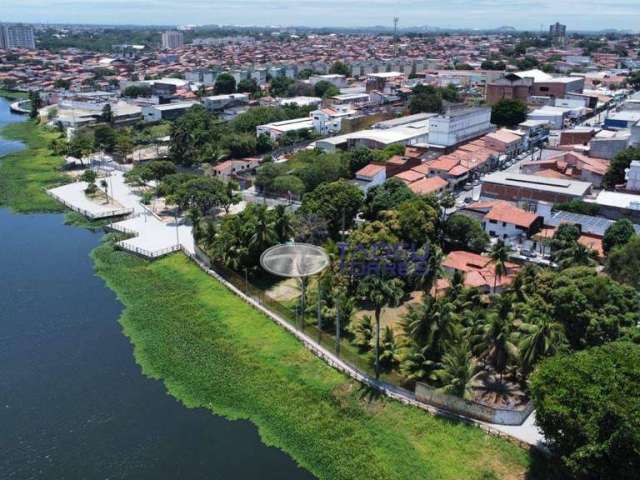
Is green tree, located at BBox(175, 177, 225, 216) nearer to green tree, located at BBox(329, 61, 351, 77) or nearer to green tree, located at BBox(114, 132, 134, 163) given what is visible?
green tree, located at BBox(114, 132, 134, 163)

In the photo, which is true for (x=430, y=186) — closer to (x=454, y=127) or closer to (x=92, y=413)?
(x=454, y=127)

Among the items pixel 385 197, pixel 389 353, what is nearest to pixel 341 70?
pixel 385 197

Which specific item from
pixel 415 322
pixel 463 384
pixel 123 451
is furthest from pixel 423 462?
pixel 123 451

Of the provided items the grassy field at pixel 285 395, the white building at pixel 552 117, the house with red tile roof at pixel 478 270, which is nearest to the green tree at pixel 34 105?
the grassy field at pixel 285 395

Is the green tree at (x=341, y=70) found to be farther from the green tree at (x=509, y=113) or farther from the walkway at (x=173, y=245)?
the walkway at (x=173, y=245)

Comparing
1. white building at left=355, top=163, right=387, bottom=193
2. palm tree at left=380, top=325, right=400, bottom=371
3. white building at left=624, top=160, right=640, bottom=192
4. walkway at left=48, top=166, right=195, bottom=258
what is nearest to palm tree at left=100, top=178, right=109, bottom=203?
walkway at left=48, top=166, right=195, bottom=258

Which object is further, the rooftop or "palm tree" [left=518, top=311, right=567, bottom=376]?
the rooftop

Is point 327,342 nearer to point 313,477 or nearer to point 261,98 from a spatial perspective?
point 313,477
